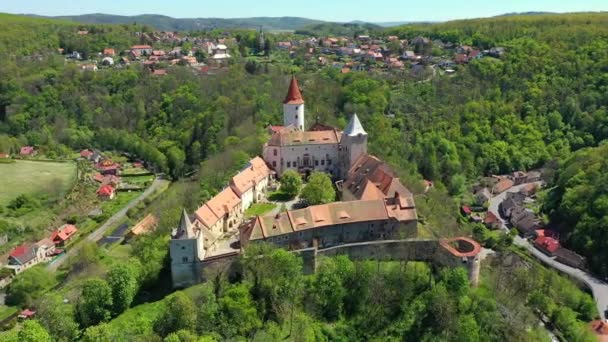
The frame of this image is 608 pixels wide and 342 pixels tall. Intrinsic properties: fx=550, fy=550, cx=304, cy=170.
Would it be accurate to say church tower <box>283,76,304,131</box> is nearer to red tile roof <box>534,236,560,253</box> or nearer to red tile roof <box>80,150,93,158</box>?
red tile roof <box>534,236,560,253</box>

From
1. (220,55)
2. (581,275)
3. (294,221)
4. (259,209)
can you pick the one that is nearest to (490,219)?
(581,275)

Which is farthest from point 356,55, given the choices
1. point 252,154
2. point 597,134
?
point 252,154

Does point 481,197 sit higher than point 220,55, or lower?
lower

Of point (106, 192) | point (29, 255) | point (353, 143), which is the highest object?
point (353, 143)

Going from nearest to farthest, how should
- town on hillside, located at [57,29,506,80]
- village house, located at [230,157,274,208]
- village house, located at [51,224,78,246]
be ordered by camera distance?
village house, located at [230,157,274,208]
village house, located at [51,224,78,246]
town on hillside, located at [57,29,506,80]

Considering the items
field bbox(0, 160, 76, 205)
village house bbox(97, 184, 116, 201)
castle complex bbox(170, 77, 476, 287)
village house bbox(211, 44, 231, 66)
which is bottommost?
village house bbox(97, 184, 116, 201)

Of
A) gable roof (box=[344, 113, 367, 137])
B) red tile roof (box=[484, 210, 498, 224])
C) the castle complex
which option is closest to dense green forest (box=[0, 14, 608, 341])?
the castle complex

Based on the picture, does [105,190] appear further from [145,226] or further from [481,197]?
[481,197]
